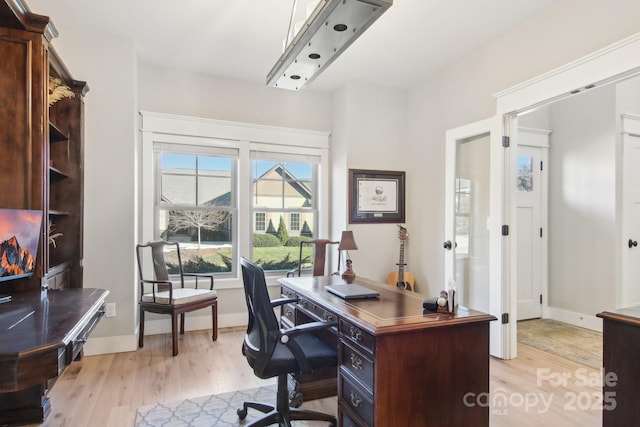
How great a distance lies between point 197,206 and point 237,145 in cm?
81

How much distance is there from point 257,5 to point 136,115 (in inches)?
63.8

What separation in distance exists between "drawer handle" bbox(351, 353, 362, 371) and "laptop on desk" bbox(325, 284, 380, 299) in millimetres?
382

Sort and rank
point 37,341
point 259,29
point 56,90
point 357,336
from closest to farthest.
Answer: point 37,341, point 357,336, point 56,90, point 259,29

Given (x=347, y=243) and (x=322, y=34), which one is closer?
(x=322, y=34)

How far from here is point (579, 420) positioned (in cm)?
223

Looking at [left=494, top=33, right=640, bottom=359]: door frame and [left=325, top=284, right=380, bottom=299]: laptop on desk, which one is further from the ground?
[left=494, top=33, right=640, bottom=359]: door frame

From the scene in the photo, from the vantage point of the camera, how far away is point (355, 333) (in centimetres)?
174

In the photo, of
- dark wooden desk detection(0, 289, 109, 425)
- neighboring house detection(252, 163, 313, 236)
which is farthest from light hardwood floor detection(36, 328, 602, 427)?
neighboring house detection(252, 163, 313, 236)

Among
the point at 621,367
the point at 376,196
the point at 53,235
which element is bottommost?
the point at 621,367

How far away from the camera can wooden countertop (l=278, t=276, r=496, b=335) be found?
5.34 feet

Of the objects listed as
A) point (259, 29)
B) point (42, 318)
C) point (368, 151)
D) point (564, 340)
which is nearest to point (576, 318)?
point (564, 340)

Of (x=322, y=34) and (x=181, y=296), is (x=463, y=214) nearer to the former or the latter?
(x=322, y=34)

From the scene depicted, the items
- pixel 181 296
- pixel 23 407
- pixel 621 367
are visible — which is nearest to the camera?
pixel 621 367

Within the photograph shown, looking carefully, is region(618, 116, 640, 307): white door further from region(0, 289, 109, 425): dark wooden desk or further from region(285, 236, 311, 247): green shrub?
region(0, 289, 109, 425): dark wooden desk
